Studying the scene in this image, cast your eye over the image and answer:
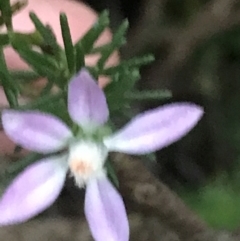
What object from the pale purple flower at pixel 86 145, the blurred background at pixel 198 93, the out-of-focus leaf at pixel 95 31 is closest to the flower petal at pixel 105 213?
the pale purple flower at pixel 86 145

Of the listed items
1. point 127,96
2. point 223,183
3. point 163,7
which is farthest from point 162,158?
point 127,96

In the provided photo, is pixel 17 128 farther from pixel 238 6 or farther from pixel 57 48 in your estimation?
pixel 238 6

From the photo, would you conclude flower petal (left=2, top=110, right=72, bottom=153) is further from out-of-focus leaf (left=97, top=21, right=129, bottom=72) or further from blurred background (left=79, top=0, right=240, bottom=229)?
blurred background (left=79, top=0, right=240, bottom=229)

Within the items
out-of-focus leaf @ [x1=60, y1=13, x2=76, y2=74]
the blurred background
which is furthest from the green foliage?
the blurred background

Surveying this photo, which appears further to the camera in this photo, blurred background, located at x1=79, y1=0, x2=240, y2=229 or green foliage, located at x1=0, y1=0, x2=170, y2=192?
blurred background, located at x1=79, y1=0, x2=240, y2=229

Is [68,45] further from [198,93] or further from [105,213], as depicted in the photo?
[198,93]

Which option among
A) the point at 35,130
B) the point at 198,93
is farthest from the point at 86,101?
the point at 198,93

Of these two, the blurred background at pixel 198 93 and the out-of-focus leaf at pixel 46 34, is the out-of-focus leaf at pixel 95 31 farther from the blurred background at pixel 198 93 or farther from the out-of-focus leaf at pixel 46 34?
the blurred background at pixel 198 93
